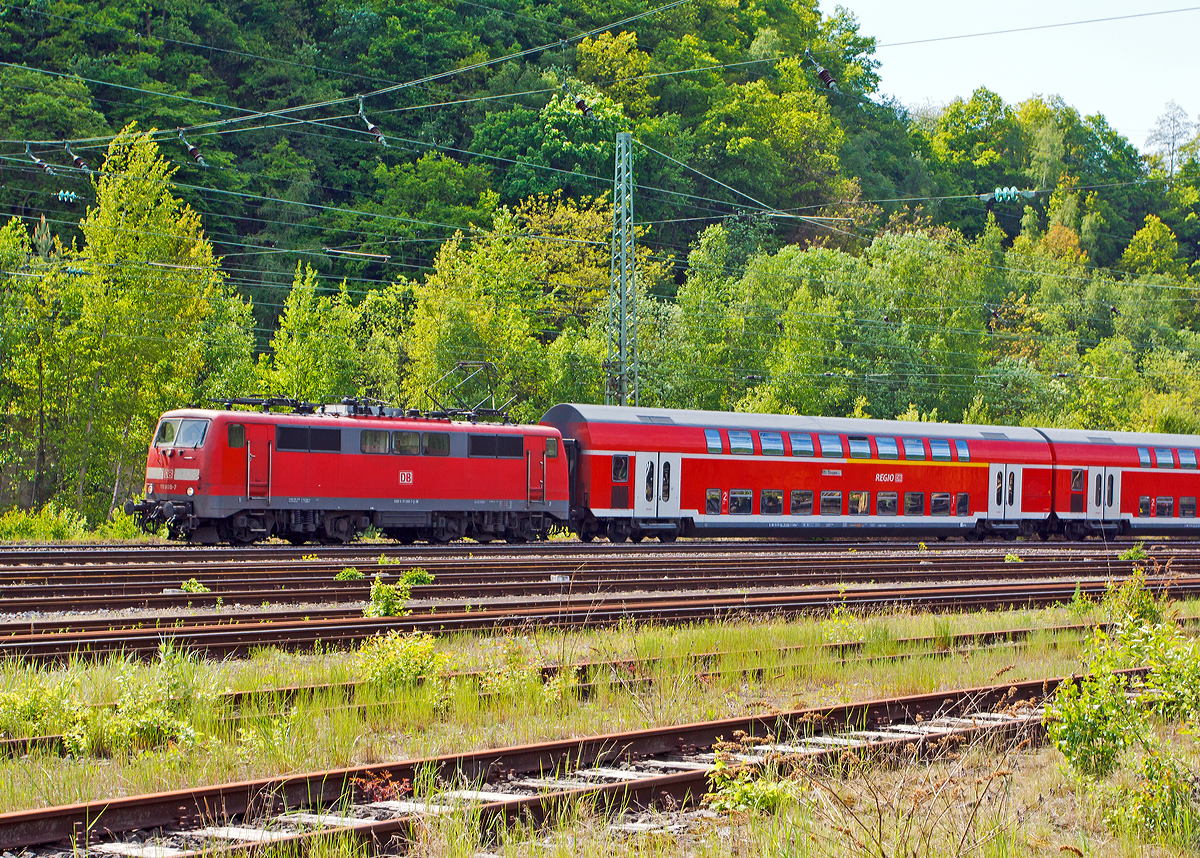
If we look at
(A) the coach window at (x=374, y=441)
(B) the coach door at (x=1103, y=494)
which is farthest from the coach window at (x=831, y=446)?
(A) the coach window at (x=374, y=441)

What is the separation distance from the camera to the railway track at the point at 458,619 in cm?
1255

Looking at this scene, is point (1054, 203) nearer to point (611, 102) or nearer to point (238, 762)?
point (611, 102)

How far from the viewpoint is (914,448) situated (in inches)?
1433

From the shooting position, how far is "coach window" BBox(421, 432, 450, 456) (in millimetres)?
28672

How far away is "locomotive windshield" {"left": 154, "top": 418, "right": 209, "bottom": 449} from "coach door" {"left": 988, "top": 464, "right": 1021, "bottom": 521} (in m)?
25.1

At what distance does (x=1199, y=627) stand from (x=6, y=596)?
17311mm

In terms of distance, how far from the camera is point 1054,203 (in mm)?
103875

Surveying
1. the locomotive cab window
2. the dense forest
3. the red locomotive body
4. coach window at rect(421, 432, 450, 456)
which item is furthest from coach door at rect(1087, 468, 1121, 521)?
coach window at rect(421, 432, 450, 456)

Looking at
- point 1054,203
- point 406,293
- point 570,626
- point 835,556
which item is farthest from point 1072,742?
point 1054,203

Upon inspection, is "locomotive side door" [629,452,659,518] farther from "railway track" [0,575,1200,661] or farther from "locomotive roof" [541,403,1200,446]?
"railway track" [0,575,1200,661]

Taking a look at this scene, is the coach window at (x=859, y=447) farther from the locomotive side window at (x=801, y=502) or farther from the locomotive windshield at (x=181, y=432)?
the locomotive windshield at (x=181, y=432)

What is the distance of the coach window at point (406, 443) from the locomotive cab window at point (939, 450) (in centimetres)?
1724

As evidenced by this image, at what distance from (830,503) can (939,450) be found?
15.0 feet

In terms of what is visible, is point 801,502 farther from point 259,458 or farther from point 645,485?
point 259,458
